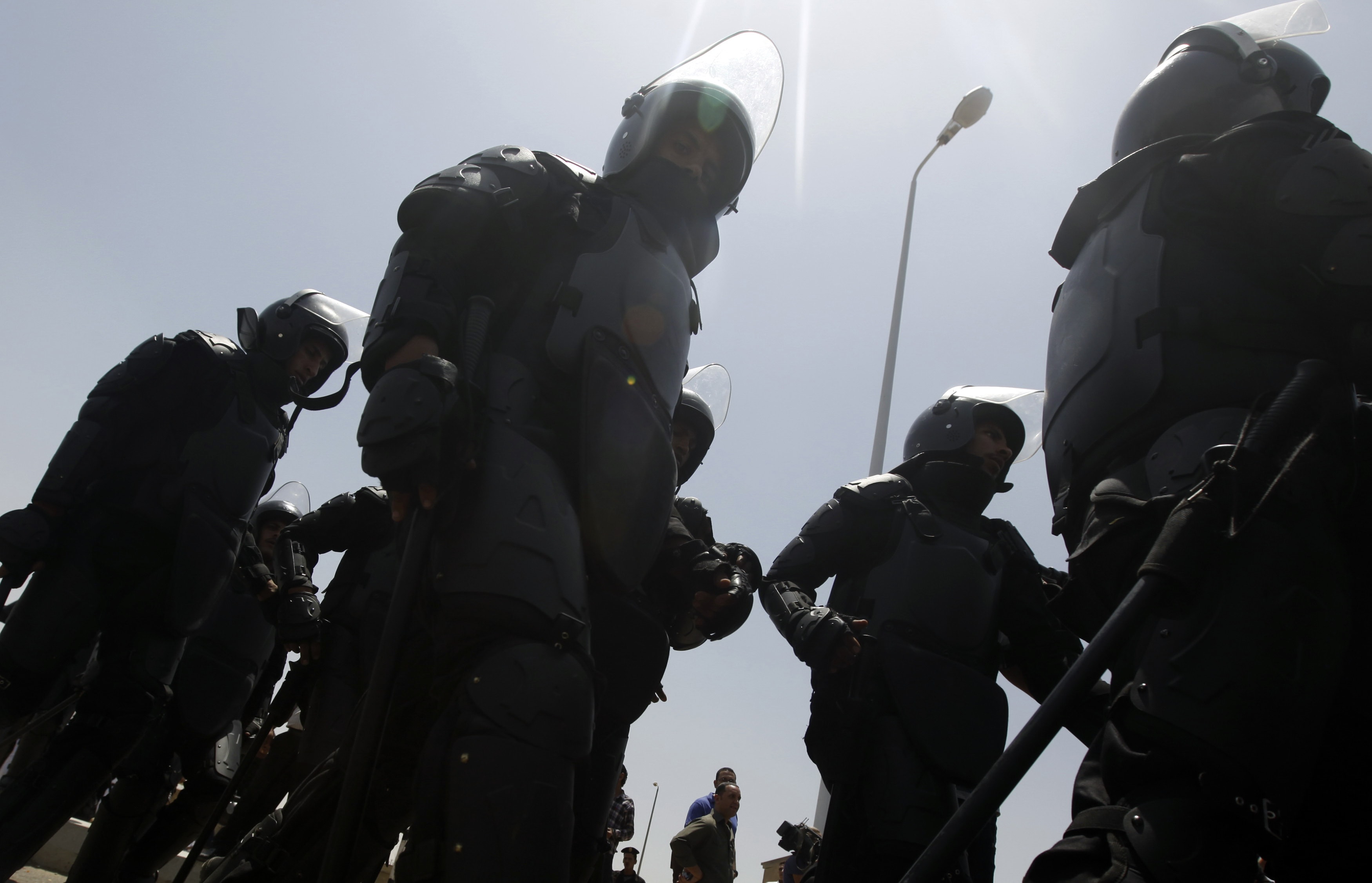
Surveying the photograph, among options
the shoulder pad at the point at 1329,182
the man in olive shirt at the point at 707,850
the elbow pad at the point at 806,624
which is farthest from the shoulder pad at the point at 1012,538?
the man in olive shirt at the point at 707,850

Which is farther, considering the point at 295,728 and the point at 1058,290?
the point at 295,728

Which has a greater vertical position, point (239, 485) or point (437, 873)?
point (239, 485)

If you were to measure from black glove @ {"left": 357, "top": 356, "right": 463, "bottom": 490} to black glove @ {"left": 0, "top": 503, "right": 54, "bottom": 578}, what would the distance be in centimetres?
224

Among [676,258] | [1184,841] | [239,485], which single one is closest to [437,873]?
[1184,841]

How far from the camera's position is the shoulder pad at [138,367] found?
145 inches

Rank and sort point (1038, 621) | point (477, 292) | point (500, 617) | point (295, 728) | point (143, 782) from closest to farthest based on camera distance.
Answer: point (500, 617) → point (477, 292) → point (1038, 621) → point (143, 782) → point (295, 728)

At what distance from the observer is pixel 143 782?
12.1 ft

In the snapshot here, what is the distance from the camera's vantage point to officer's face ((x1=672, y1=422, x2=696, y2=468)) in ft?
13.1

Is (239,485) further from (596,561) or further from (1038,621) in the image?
(1038,621)

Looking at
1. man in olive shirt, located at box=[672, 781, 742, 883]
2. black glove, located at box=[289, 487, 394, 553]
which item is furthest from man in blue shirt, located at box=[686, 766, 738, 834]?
black glove, located at box=[289, 487, 394, 553]

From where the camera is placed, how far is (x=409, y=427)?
5.74ft

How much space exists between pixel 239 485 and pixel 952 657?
3155 mm

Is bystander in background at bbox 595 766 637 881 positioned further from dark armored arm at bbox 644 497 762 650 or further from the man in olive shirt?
dark armored arm at bbox 644 497 762 650

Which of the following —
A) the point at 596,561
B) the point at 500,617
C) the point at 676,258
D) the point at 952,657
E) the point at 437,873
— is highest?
the point at 676,258
